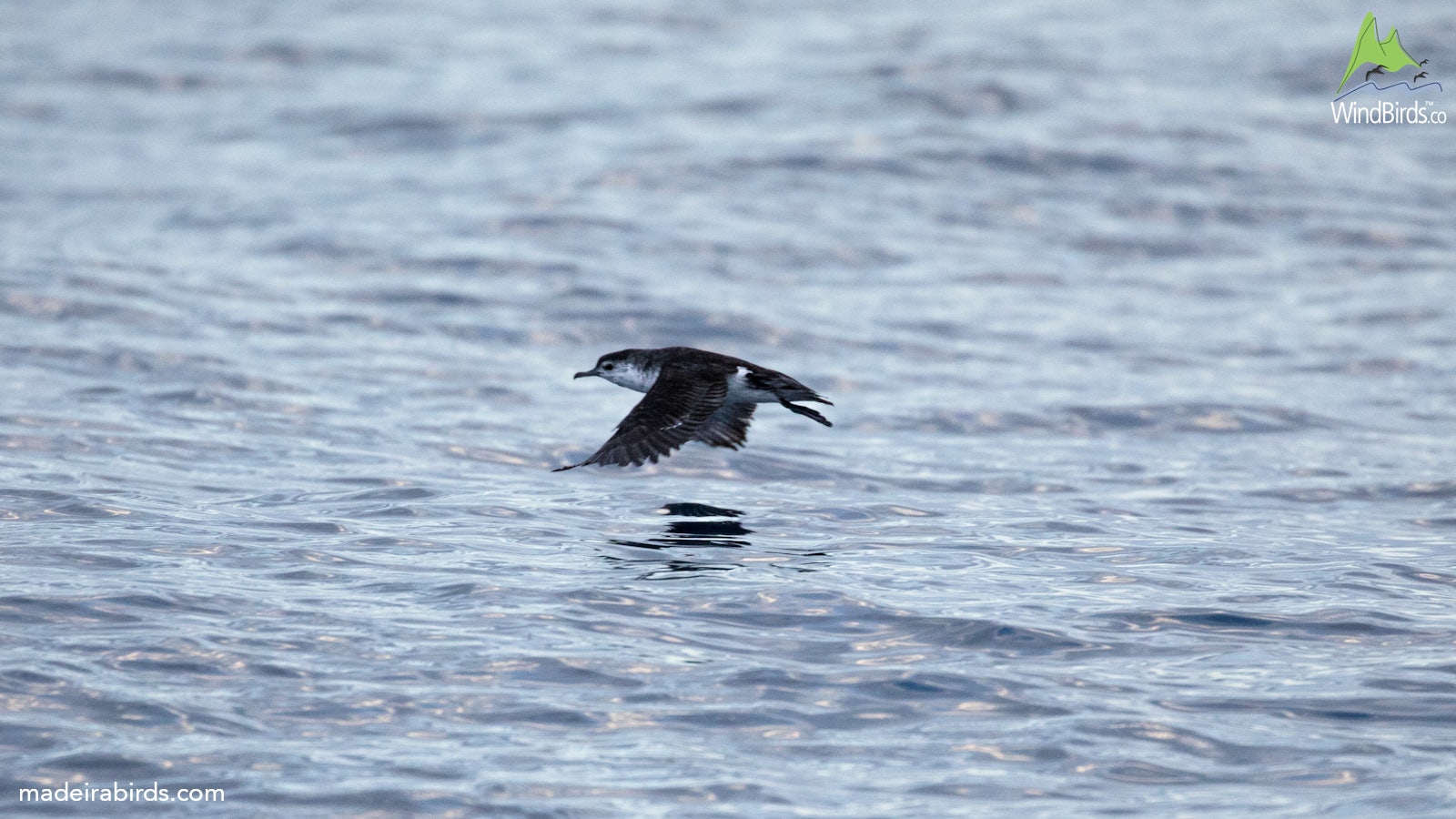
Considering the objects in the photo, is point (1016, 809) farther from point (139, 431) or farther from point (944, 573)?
point (139, 431)

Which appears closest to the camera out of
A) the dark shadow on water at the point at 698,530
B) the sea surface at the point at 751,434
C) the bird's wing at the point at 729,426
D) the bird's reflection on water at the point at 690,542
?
the sea surface at the point at 751,434

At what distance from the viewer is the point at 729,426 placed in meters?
10.6

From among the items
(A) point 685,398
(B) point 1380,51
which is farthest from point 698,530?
(B) point 1380,51

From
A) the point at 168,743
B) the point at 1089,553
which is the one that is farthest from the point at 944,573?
the point at 168,743

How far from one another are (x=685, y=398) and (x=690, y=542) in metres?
0.90

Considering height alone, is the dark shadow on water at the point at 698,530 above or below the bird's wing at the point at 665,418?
below

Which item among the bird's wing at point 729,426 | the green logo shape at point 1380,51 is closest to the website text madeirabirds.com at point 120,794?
the bird's wing at point 729,426

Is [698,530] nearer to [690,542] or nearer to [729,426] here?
[690,542]

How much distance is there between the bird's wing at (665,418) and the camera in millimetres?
8922

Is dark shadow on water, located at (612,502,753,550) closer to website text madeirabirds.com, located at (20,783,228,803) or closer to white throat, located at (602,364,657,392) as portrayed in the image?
white throat, located at (602,364,657,392)

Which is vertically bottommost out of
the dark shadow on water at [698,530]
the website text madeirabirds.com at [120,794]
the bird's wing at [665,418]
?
the website text madeirabirds.com at [120,794]

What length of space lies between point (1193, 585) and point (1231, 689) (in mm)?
1761

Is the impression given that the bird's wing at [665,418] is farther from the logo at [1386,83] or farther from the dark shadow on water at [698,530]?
the logo at [1386,83]

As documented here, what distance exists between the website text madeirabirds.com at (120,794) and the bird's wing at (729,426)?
15.6 ft
